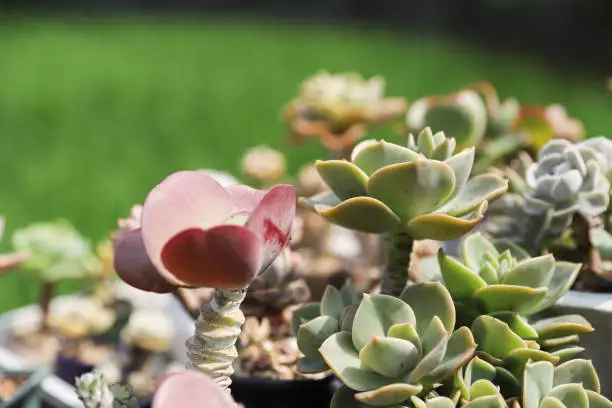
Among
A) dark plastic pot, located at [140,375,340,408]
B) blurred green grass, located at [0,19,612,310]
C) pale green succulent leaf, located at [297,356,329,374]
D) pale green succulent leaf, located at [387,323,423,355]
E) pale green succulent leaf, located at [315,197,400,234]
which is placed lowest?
blurred green grass, located at [0,19,612,310]

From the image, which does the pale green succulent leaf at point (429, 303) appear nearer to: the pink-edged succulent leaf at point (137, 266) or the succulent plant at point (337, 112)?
the pink-edged succulent leaf at point (137, 266)

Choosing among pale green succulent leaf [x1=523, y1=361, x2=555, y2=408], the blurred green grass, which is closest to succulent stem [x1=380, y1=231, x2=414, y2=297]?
pale green succulent leaf [x1=523, y1=361, x2=555, y2=408]

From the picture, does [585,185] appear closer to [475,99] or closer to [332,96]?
[475,99]

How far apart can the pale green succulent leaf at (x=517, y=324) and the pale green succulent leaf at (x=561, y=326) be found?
15 mm

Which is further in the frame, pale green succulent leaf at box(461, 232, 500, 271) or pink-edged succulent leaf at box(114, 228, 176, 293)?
pale green succulent leaf at box(461, 232, 500, 271)

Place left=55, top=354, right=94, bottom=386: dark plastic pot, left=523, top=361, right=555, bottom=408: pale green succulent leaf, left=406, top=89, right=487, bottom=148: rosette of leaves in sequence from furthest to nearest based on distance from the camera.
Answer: left=55, top=354, right=94, bottom=386: dark plastic pot < left=406, top=89, right=487, bottom=148: rosette of leaves < left=523, top=361, right=555, bottom=408: pale green succulent leaf

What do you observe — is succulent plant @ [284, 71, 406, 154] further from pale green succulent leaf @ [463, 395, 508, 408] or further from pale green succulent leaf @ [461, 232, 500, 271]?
pale green succulent leaf @ [463, 395, 508, 408]

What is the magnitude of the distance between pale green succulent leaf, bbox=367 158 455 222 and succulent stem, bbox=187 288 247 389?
115 millimetres

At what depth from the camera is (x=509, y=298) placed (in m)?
0.57

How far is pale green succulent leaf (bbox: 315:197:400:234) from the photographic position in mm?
548

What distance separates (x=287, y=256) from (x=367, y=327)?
21 centimetres

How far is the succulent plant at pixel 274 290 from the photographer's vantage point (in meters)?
0.71

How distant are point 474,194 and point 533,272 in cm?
7

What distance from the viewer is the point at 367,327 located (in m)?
0.53
